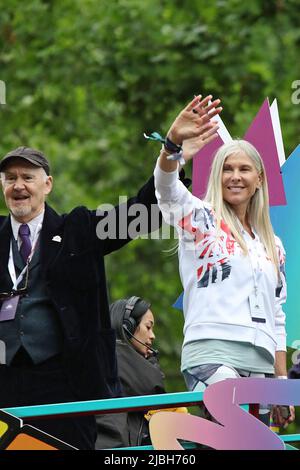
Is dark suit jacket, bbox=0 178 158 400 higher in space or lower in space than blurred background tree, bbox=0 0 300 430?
lower

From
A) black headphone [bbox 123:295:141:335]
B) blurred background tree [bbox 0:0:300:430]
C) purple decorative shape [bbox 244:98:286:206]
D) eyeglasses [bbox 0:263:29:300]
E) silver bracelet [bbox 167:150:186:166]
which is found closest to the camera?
silver bracelet [bbox 167:150:186:166]

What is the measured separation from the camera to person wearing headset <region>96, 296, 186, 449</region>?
6922 millimetres

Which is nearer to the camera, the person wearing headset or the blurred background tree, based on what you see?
the person wearing headset

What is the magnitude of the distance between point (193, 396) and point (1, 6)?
11.3m

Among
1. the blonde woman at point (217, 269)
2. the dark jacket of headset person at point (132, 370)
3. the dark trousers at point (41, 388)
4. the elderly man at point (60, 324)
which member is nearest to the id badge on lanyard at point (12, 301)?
the elderly man at point (60, 324)

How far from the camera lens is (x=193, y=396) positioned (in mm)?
5484

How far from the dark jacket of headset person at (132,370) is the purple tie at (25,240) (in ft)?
2.92

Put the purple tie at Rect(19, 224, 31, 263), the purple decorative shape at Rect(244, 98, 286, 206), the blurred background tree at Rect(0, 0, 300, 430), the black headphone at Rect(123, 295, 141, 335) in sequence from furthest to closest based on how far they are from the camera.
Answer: the blurred background tree at Rect(0, 0, 300, 430) → the black headphone at Rect(123, 295, 141, 335) → the purple decorative shape at Rect(244, 98, 286, 206) → the purple tie at Rect(19, 224, 31, 263)

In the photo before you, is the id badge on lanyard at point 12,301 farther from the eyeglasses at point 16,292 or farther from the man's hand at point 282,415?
the man's hand at point 282,415

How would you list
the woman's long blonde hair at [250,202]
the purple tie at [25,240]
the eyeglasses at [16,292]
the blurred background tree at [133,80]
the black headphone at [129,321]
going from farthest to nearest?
the blurred background tree at [133,80] → the black headphone at [129,321] → the purple tie at [25,240] → the eyeglasses at [16,292] → the woman's long blonde hair at [250,202]

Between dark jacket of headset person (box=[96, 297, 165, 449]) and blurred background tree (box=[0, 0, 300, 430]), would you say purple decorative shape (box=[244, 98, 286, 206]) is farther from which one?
blurred background tree (box=[0, 0, 300, 430])

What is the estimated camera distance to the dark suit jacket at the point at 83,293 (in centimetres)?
624

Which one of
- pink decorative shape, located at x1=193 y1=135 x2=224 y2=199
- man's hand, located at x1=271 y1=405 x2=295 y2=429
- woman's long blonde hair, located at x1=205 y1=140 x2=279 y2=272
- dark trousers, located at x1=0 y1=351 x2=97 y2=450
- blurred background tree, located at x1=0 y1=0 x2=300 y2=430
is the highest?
blurred background tree, located at x1=0 y1=0 x2=300 y2=430

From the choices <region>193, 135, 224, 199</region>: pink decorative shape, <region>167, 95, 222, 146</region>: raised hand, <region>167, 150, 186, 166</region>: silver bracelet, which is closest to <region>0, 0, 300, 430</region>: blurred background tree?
<region>193, 135, 224, 199</region>: pink decorative shape
